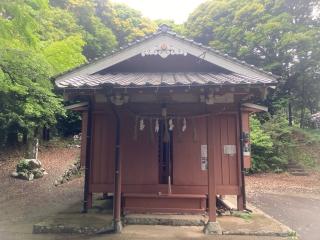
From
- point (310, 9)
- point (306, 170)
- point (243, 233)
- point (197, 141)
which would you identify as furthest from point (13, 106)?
point (310, 9)

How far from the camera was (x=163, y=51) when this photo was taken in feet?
27.3

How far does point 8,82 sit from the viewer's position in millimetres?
10836

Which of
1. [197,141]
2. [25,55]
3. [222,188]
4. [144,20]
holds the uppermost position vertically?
[144,20]

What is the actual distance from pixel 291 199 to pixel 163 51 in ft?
28.2

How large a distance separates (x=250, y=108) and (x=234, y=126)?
62.0 inches

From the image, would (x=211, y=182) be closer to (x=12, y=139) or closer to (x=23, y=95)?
(x=23, y=95)

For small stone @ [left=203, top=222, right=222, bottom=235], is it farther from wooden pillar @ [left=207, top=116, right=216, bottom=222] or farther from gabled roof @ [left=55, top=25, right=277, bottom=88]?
gabled roof @ [left=55, top=25, right=277, bottom=88]

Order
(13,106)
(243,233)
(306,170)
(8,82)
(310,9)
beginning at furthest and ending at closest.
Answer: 1. (310,9)
2. (306,170)
3. (13,106)
4. (8,82)
5. (243,233)

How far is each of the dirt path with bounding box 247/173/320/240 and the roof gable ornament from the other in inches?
227

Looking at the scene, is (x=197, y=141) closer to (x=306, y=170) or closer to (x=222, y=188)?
(x=222, y=188)

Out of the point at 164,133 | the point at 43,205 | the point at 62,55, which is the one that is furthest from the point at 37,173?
the point at 164,133

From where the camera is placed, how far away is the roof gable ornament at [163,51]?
Result: 27.3 ft

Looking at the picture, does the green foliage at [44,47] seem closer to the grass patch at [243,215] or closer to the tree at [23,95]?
the tree at [23,95]

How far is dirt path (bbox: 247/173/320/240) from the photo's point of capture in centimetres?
851
